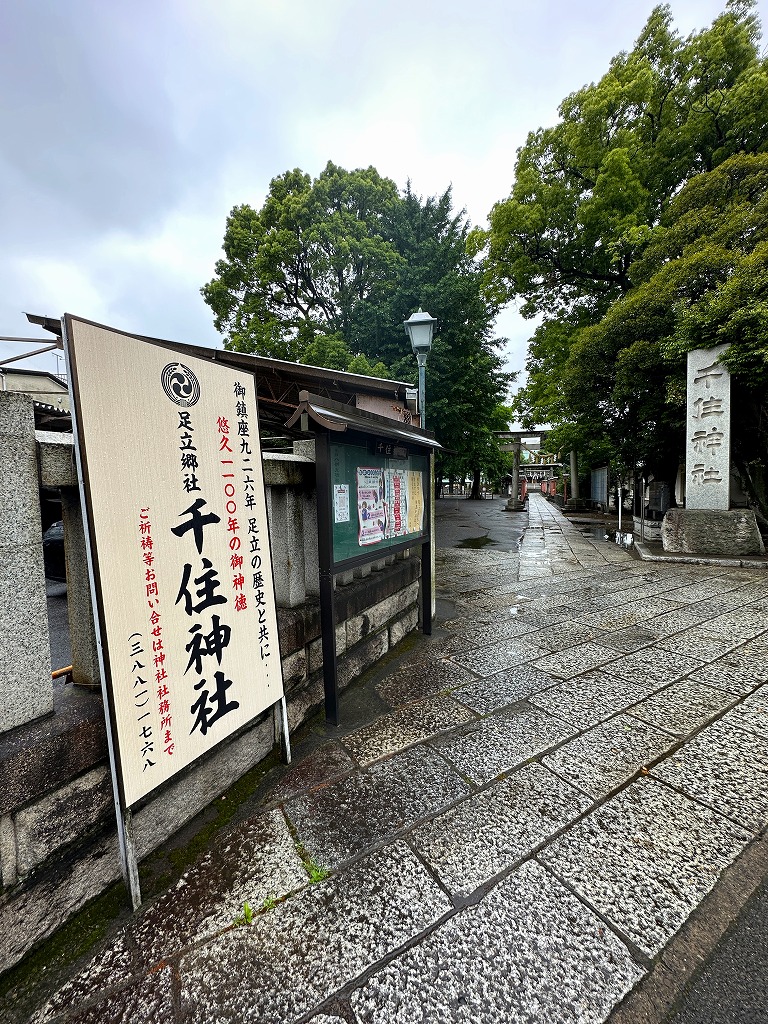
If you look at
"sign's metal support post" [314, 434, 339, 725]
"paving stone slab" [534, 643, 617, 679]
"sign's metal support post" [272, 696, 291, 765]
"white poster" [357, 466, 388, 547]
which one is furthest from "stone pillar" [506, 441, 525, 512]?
"sign's metal support post" [272, 696, 291, 765]

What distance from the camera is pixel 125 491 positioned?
1719 mm

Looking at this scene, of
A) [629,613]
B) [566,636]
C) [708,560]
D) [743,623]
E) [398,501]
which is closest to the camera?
[398,501]

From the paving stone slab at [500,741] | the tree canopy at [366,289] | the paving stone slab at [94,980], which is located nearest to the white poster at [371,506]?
the paving stone slab at [500,741]

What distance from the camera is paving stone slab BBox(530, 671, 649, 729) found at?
3.11 meters

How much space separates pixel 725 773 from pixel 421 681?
2136mm

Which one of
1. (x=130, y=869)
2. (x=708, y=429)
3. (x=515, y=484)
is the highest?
(x=708, y=429)

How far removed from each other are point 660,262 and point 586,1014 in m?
14.4

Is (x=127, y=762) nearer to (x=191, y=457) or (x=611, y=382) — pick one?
(x=191, y=457)

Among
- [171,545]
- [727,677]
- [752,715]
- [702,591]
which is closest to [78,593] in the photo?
[171,545]

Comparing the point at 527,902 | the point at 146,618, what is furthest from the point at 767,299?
the point at 146,618

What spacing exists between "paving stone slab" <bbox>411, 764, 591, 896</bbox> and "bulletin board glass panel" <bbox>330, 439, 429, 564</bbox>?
1701mm

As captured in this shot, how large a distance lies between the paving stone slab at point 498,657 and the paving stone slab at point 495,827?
56.8 inches

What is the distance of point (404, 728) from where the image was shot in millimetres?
2979

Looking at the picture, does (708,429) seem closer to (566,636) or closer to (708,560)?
(708,560)
